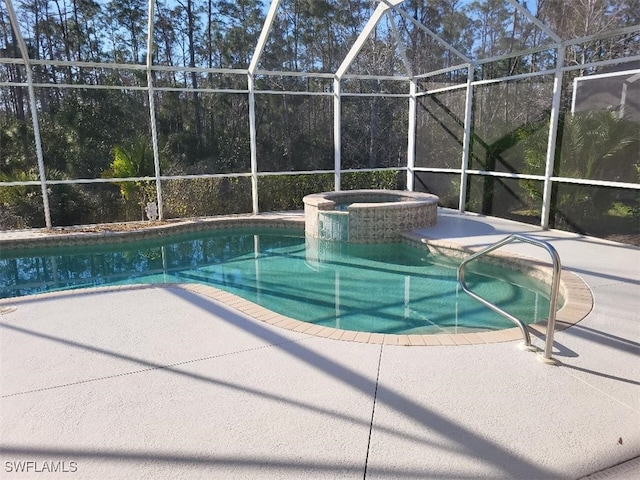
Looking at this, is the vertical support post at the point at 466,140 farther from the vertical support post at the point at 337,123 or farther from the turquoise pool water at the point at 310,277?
the turquoise pool water at the point at 310,277

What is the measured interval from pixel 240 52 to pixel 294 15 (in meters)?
2.07

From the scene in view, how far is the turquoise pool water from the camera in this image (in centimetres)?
484

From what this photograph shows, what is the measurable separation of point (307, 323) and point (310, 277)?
2.43m

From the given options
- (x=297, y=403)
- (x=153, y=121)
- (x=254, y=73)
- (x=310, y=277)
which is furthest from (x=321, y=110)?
(x=297, y=403)

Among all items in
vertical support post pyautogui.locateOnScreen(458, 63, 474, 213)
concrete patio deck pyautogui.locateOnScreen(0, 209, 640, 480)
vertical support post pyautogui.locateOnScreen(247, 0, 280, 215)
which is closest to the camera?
concrete patio deck pyautogui.locateOnScreen(0, 209, 640, 480)

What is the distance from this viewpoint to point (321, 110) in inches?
493

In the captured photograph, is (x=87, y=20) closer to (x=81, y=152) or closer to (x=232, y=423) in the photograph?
(x=81, y=152)

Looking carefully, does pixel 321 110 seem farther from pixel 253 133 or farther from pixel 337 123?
pixel 253 133

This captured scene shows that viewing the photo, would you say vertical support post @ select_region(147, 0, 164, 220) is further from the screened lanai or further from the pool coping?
the pool coping

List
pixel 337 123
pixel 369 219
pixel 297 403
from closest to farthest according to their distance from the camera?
1. pixel 297 403
2. pixel 369 219
3. pixel 337 123

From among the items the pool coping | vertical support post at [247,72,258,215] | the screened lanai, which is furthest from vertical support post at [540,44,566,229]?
vertical support post at [247,72,258,215]

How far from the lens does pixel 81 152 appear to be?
12.2 m

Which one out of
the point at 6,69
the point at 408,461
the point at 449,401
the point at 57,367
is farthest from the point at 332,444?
the point at 6,69

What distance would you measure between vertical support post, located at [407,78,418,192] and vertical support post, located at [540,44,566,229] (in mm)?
3806
